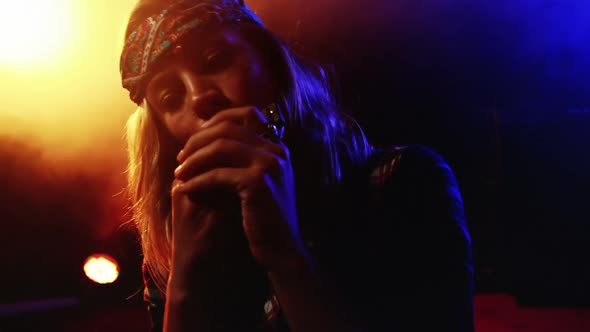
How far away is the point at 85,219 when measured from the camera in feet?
11.9

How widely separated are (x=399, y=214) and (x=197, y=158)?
51cm

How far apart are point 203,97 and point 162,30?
0.33m

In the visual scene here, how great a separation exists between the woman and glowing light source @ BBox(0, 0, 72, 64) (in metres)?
2.06

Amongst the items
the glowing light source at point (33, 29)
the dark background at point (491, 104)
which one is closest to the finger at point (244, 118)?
the dark background at point (491, 104)

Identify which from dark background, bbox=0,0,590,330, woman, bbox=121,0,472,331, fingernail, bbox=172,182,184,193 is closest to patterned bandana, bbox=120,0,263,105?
woman, bbox=121,0,472,331

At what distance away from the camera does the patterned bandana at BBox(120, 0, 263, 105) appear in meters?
1.10

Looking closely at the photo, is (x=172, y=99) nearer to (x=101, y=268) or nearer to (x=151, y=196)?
(x=151, y=196)

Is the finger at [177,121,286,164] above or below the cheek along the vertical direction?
below

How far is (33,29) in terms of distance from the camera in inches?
113

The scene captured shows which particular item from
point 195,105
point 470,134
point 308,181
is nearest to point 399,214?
point 308,181

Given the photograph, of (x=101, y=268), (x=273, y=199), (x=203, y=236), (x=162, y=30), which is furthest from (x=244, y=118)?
(x=101, y=268)

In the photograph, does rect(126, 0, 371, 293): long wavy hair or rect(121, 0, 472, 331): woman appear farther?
rect(126, 0, 371, 293): long wavy hair

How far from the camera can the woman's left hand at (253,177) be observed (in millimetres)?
667

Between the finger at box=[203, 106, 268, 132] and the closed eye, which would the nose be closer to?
the closed eye
